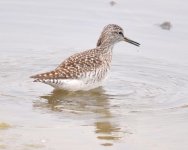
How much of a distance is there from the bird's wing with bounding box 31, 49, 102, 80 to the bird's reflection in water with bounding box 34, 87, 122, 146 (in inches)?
13.9

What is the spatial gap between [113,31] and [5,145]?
4.91 metres

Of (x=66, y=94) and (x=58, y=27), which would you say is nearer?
(x=66, y=94)

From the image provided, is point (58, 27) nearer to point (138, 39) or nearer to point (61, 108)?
point (138, 39)

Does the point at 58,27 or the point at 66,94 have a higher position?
the point at 58,27

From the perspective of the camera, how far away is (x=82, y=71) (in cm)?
1141

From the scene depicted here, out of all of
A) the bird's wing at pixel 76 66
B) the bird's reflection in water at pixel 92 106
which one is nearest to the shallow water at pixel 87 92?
the bird's reflection in water at pixel 92 106

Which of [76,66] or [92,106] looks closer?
[92,106]

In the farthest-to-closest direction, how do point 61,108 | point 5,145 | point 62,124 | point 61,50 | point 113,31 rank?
point 61,50 < point 113,31 < point 61,108 < point 62,124 < point 5,145

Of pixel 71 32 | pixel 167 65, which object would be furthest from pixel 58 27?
pixel 167 65

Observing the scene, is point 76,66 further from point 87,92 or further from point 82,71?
point 87,92

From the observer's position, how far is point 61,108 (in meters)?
10.3

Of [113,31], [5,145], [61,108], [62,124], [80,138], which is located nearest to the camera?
[5,145]

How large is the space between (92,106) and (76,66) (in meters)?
1.05

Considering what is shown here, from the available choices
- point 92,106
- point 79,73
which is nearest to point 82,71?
point 79,73
